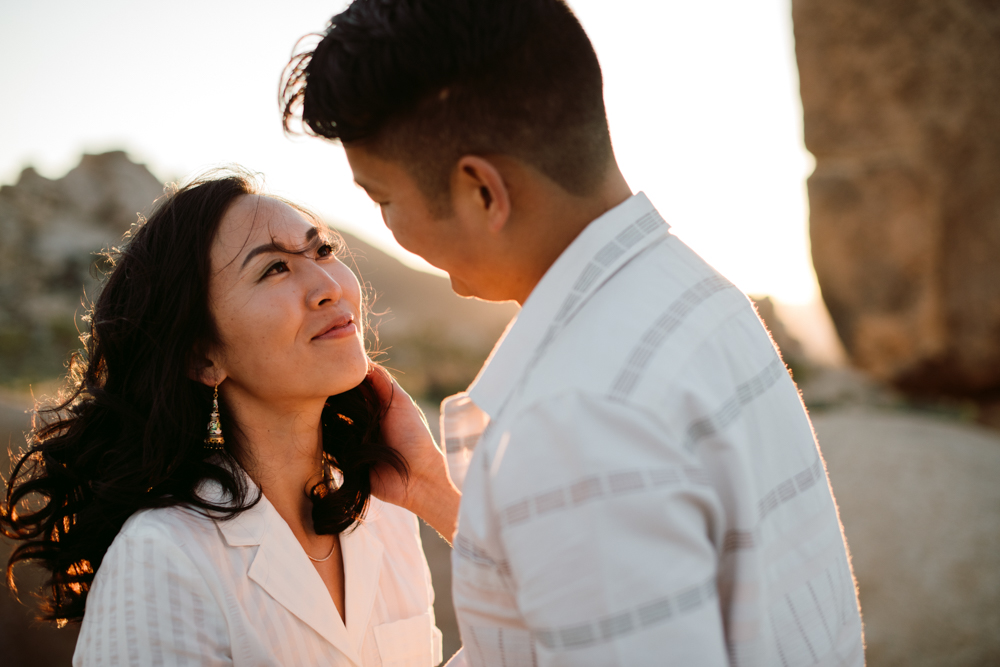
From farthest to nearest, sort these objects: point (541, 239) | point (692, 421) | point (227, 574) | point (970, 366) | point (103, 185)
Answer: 1. point (103, 185)
2. point (970, 366)
3. point (227, 574)
4. point (541, 239)
5. point (692, 421)

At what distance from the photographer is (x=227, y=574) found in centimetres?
188

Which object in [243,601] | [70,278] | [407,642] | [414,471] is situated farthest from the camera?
[70,278]

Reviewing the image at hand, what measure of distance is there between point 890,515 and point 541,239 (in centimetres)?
581

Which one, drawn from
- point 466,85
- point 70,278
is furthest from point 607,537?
point 70,278

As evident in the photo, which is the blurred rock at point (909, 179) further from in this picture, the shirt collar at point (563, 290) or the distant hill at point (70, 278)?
the shirt collar at point (563, 290)

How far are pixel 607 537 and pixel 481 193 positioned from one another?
658 mm

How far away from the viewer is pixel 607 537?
850 mm

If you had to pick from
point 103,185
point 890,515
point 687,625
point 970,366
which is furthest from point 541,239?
point 103,185

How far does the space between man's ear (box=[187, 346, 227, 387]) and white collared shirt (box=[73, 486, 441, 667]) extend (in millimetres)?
412

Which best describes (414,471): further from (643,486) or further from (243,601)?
(643,486)

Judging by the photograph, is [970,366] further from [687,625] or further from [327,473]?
[687,625]

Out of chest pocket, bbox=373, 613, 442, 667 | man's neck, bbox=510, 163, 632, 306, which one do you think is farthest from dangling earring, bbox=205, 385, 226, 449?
man's neck, bbox=510, 163, 632, 306

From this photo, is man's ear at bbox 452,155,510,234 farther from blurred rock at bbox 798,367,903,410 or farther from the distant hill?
blurred rock at bbox 798,367,903,410

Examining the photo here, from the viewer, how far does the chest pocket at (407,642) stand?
2219mm
